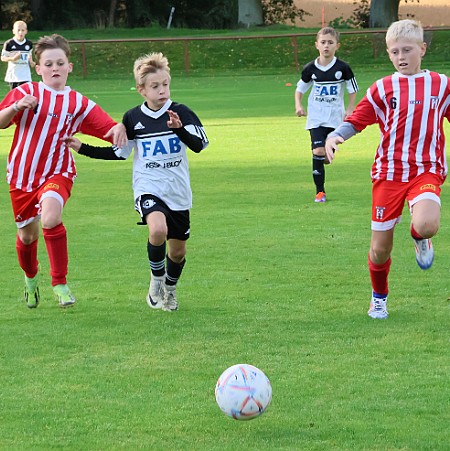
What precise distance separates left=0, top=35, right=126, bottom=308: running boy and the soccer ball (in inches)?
100

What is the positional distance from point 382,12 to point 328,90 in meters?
38.4

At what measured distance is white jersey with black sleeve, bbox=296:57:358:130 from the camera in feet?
39.6

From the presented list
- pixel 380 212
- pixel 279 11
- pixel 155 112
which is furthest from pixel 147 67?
pixel 279 11

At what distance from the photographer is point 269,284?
25.4 feet

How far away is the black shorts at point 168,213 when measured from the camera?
6.85 metres

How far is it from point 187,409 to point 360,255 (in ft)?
13.2

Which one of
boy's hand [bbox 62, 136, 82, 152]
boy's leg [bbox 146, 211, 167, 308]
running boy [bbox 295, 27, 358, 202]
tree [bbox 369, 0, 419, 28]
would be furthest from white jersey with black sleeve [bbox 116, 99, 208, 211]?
tree [bbox 369, 0, 419, 28]

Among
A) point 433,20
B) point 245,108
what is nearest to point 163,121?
point 245,108

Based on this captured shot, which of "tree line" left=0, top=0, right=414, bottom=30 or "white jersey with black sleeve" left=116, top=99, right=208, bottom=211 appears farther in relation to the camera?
"tree line" left=0, top=0, right=414, bottom=30

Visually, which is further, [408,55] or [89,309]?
[89,309]

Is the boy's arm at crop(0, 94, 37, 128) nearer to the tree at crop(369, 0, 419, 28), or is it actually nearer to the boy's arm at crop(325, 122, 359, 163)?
the boy's arm at crop(325, 122, 359, 163)

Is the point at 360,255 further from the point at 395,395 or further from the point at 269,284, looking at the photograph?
the point at 395,395

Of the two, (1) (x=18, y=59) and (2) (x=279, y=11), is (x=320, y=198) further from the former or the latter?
(2) (x=279, y=11)

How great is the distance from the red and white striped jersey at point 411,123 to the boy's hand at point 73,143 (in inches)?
72.6
